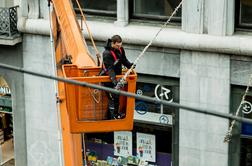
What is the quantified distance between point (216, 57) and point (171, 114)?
8.16 ft

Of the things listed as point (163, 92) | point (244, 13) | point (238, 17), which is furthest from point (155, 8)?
point (244, 13)

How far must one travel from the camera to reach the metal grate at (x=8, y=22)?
815 inches

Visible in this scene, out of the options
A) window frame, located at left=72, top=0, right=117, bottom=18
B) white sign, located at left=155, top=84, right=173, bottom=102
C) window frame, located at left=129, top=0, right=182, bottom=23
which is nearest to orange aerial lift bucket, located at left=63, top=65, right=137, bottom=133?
window frame, located at left=129, top=0, right=182, bottom=23

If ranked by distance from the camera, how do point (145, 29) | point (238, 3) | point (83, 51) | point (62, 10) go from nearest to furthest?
point (83, 51), point (62, 10), point (238, 3), point (145, 29)

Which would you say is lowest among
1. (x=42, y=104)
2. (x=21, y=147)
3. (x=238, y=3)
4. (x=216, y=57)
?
(x=21, y=147)

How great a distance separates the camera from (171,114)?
1947 cm

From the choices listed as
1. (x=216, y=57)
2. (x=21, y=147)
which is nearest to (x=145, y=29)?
(x=216, y=57)

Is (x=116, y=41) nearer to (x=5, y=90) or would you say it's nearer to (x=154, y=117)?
(x=154, y=117)

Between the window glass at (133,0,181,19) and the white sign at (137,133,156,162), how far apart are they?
12.5ft

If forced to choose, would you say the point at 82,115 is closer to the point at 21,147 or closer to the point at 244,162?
the point at 244,162

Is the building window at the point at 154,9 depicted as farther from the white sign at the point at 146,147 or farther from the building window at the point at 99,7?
the white sign at the point at 146,147

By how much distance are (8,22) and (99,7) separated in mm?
3047

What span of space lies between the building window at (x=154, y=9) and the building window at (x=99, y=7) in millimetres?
727

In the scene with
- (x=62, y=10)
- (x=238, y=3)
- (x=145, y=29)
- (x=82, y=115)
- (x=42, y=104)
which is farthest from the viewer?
(x=42, y=104)
